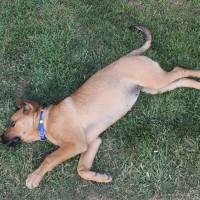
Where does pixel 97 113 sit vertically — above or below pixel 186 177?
above

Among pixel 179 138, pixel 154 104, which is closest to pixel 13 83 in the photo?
pixel 154 104

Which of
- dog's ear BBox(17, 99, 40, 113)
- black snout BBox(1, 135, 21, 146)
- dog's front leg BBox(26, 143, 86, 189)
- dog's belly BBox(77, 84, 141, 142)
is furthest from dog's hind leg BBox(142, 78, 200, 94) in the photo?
black snout BBox(1, 135, 21, 146)

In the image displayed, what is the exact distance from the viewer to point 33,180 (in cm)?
591

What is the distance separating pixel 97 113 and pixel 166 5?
237cm

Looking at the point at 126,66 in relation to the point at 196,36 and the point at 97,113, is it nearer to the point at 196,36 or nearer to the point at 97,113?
the point at 97,113

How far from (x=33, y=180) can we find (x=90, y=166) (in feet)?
2.20

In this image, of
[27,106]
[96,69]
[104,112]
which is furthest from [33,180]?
[96,69]

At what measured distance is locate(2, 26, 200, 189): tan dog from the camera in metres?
5.88

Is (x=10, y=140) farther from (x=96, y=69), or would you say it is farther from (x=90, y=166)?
(x=96, y=69)

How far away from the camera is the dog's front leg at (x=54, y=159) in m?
5.80

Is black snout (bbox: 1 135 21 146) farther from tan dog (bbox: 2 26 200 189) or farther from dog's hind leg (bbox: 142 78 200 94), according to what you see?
dog's hind leg (bbox: 142 78 200 94)

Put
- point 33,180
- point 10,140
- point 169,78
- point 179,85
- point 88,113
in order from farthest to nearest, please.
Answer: point 179,85, point 169,78, point 10,140, point 88,113, point 33,180

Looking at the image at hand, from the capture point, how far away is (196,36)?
7.06 m

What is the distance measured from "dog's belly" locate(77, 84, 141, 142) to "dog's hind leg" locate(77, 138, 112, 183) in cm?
11
